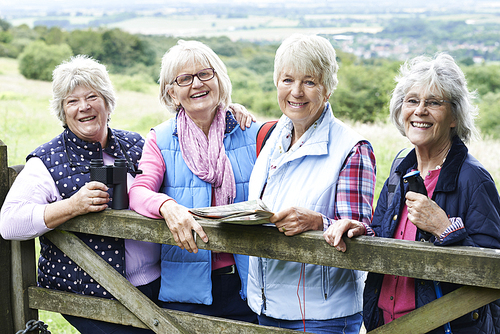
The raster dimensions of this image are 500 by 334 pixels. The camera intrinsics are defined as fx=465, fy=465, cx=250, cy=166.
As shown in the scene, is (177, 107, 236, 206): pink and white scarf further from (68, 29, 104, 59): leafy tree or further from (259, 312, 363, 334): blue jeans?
(68, 29, 104, 59): leafy tree

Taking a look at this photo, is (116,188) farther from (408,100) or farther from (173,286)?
(408,100)

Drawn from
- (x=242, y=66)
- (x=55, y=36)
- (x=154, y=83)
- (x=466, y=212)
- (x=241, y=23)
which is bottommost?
(x=466, y=212)

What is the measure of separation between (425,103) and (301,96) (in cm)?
66

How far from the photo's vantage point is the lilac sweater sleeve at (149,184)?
2.62 metres

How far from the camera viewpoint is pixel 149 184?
2805 millimetres

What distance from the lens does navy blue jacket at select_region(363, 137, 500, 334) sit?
2.17 m

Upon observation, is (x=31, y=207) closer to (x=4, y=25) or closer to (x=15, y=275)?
(x=15, y=275)

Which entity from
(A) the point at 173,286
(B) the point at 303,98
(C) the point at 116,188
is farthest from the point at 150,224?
(B) the point at 303,98

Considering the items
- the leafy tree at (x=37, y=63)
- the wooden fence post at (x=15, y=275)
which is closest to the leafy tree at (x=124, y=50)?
the leafy tree at (x=37, y=63)

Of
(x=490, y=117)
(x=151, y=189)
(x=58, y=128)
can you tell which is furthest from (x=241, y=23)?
(x=151, y=189)

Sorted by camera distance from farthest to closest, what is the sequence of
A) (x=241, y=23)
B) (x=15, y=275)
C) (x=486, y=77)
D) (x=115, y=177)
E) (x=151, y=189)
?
(x=241, y=23) < (x=486, y=77) < (x=15, y=275) < (x=151, y=189) < (x=115, y=177)

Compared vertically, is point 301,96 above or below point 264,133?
above

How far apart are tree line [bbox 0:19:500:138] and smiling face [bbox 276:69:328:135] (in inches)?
735

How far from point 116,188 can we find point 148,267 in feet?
2.11
